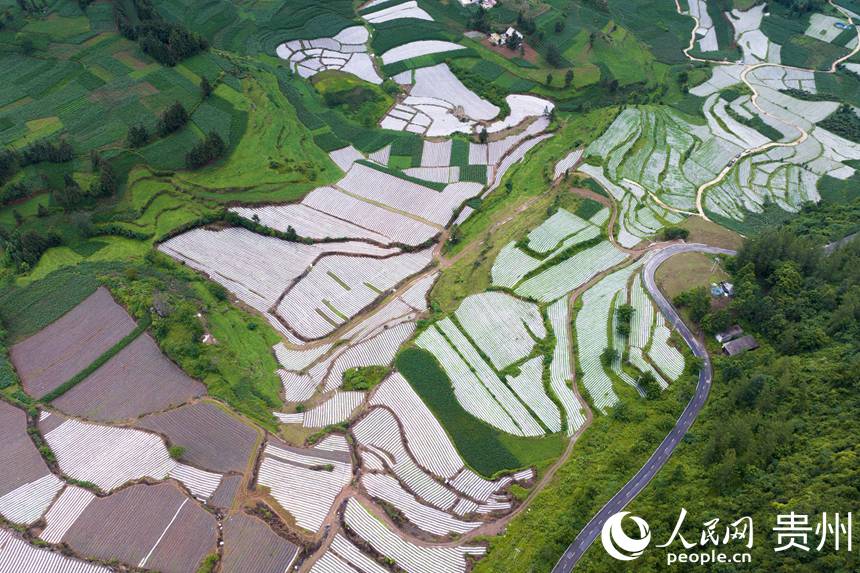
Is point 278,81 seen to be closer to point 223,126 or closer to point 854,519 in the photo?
point 223,126

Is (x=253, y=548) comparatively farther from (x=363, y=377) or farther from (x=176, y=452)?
(x=363, y=377)

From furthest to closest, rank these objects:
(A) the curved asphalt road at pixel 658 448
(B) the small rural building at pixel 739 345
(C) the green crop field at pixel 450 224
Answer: (B) the small rural building at pixel 739 345
(C) the green crop field at pixel 450 224
(A) the curved asphalt road at pixel 658 448

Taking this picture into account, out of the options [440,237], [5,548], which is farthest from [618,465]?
[5,548]

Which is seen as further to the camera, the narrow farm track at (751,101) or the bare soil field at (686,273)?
the narrow farm track at (751,101)

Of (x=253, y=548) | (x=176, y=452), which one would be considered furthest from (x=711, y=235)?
(x=176, y=452)

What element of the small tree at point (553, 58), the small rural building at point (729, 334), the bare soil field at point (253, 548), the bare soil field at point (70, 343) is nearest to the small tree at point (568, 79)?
the small tree at point (553, 58)

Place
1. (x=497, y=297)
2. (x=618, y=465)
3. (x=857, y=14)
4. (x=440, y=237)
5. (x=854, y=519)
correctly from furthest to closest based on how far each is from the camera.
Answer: (x=857, y=14)
(x=440, y=237)
(x=497, y=297)
(x=618, y=465)
(x=854, y=519)

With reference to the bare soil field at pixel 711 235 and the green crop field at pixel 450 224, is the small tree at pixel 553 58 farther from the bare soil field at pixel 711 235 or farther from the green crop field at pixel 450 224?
the bare soil field at pixel 711 235
